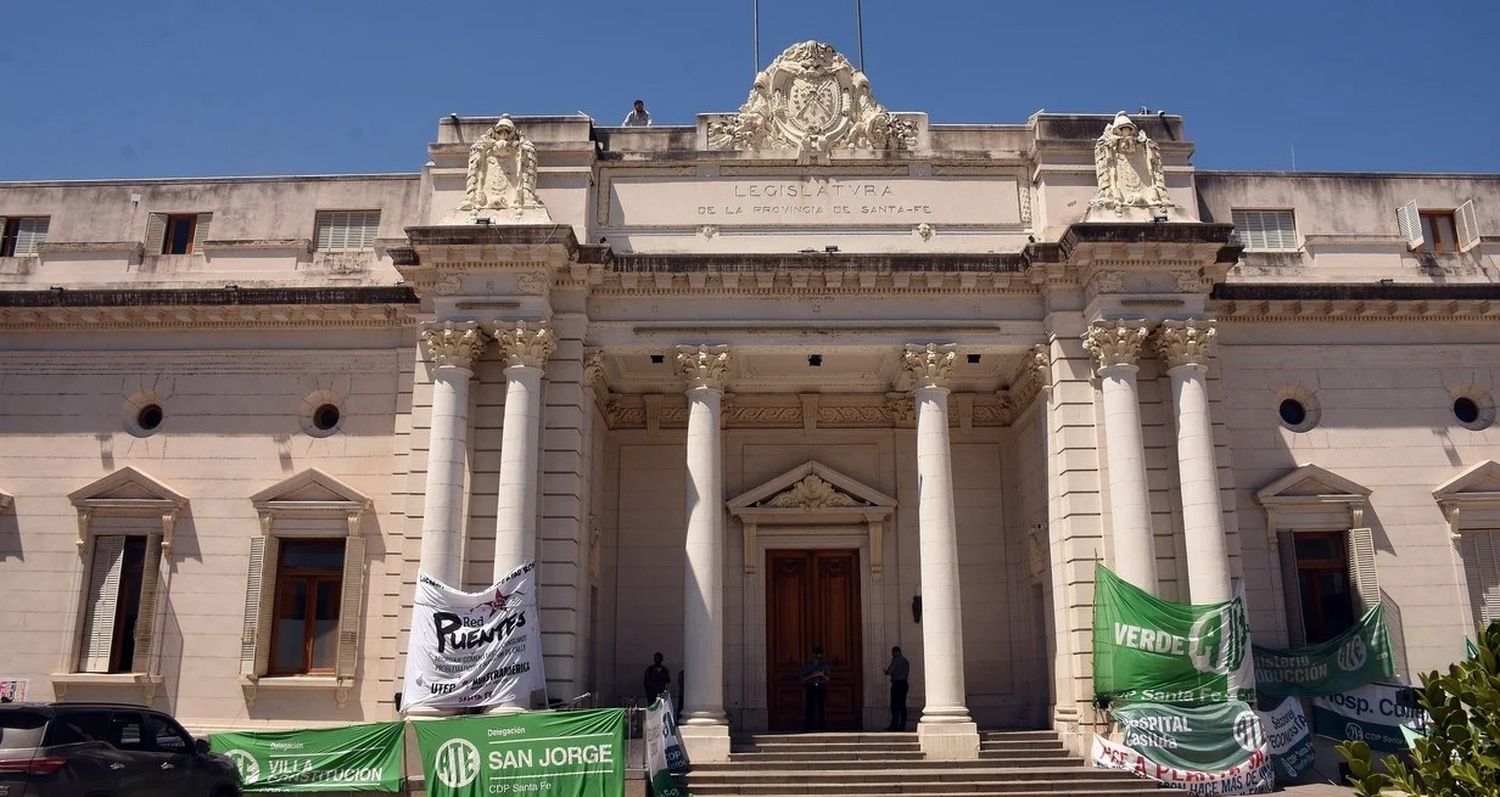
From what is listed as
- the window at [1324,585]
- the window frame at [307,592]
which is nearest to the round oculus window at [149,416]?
the window frame at [307,592]

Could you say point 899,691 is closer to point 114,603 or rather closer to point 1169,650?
point 1169,650

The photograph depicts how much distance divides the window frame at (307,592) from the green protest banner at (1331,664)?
1773cm

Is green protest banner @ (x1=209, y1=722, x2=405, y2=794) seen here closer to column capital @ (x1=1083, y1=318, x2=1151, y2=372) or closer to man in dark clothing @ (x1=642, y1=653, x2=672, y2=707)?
man in dark clothing @ (x1=642, y1=653, x2=672, y2=707)

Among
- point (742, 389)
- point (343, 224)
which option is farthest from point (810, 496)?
point (343, 224)

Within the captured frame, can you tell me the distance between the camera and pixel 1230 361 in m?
23.1

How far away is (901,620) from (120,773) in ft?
51.9

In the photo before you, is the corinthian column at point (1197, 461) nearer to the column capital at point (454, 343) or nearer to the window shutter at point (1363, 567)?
the window shutter at point (1363, 567)

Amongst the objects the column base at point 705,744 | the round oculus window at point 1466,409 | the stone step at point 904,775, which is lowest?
the stone step at point 904,775

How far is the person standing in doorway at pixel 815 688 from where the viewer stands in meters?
23.0

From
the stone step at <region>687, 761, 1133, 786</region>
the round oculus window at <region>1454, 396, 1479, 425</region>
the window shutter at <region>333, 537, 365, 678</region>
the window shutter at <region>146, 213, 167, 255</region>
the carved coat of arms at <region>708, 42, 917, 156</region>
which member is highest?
the carved coat of arms at <region>708, 42, 917, 156</region>

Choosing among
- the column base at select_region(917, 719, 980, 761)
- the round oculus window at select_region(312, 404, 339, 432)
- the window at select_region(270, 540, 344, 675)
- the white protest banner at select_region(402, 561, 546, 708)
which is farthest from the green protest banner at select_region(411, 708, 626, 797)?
the round oculus window at select_region(312, 404, 339, 432)

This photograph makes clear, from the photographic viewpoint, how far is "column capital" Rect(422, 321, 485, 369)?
20422mm

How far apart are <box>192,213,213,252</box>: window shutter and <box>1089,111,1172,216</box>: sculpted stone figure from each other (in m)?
18.7

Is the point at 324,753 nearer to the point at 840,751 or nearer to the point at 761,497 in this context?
the point at 840,751
